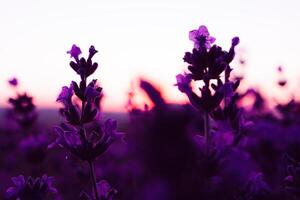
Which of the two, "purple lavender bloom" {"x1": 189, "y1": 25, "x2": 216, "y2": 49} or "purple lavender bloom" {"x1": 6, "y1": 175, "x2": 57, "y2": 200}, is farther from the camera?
"purple lavender bloom" {"x1": 189, "y1": 25, "x2": 216, "y2": 49}

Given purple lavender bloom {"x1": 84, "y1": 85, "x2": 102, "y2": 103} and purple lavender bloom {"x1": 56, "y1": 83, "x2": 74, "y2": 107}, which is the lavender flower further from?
purple lavender bloom {"x1": 84, "y1": 85, "x2": 102, "y2": 103}

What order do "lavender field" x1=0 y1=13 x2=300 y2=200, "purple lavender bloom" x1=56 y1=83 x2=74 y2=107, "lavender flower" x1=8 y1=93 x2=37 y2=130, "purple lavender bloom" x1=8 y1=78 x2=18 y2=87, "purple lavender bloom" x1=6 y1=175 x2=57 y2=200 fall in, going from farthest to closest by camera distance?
"purple lavender bloom" x1=8 y1=78 x2=18 y2=87
"lavender flower" x1=8 y1=93 x2=37 y2=130
"purple lavender bloom" x1=56 y1=83 x2=74 y2=107
"purple lavender bloom" x1=6 y1=175 x2=57 y2=200
"lavender field" x1=0 y1=13 x2=300 y2=200

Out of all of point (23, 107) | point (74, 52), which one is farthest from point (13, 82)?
point (74, 52)

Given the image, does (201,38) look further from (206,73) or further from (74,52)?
(74,52)

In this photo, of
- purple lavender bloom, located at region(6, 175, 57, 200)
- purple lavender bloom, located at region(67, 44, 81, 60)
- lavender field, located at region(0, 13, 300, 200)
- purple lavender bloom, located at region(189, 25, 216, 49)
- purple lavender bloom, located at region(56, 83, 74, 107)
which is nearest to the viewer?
lavender field, located at region(0, 13, 300, 200)

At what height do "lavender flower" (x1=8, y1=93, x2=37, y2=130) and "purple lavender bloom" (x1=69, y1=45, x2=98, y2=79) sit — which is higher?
"purple lavender bloom" (x1=69, y1=45, x2=98, y2=79)

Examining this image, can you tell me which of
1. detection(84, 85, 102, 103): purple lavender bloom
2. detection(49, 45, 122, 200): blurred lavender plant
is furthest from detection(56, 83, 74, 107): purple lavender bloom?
detection(84, 85, 102, 103): purple lavender bloom

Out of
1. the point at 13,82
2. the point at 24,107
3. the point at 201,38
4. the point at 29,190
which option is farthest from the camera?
the point at 13,82

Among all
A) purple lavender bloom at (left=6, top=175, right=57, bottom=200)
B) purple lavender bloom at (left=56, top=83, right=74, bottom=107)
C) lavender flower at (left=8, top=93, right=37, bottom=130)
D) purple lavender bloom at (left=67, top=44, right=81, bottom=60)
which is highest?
purple lavender bloom at (left=67, top=44, right=81, bottom=60)
